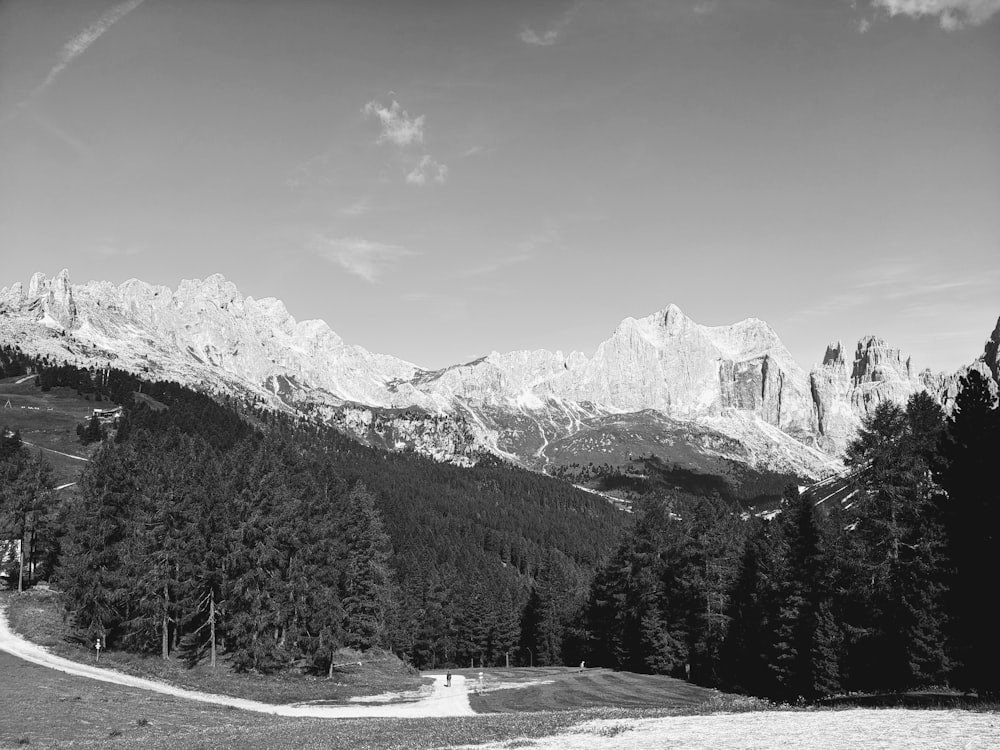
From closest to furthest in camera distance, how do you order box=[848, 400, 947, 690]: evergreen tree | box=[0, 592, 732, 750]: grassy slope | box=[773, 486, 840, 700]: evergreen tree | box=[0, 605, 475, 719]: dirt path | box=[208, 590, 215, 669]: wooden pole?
box=[0, 592, 732, 750]: grassy slope
box=[848, 400, 947, 690]: evergreen tree
box=[0, 605, 475, 719]: dirt path
box=[773, 486, 840, 700]: evergreen tree
box=[208, 590, 215, 669]: wooden pole

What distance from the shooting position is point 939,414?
43.2 meters

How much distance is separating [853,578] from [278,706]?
126ft

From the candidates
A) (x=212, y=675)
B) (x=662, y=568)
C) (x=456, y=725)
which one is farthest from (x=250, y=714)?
(x=662, y=568)

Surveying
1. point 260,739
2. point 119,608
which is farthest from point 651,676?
point 260,739

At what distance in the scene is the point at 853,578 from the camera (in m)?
47.8

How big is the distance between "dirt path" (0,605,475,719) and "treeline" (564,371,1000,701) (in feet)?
84.7

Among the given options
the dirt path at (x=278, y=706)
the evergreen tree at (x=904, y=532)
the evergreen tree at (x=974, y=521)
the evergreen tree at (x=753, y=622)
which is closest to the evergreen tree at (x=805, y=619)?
the evergreen tree at (x=753, y=622)

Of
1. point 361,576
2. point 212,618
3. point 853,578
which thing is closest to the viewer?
point 853,578

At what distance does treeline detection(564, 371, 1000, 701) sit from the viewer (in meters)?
31.3

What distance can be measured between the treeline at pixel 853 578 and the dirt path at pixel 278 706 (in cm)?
2580

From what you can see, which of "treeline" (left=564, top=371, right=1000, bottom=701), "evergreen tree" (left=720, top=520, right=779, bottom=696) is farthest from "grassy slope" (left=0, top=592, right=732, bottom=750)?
"treeline" (left=564, top=371, right=1000, bottom=701)

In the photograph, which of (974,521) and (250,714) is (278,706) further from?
(974,521)

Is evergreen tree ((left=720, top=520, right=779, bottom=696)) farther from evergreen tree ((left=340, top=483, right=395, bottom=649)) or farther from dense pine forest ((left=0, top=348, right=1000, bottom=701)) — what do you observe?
evergreen tree ((left=340, top=483, right=395, bottom=649))

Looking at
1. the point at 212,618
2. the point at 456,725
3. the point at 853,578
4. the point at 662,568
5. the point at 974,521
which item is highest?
the point at 974,521
